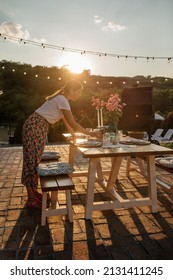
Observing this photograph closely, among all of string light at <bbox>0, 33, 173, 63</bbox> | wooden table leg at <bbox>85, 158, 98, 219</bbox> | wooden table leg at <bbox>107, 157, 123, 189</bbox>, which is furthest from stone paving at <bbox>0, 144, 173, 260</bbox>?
string light at <bbox>0, 33, 173, 63</bbox>

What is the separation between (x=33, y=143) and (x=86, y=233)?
1.21 m

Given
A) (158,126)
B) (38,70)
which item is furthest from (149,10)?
(38,70)

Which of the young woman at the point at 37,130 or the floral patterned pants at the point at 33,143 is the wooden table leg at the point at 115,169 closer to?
the young woman at the point at 37,130

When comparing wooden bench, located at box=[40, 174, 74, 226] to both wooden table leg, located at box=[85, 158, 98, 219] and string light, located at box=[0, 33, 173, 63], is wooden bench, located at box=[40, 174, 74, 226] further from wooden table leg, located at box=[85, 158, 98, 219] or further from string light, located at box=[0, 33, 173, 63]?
string light, located at box=[0, 33, 173, 63]

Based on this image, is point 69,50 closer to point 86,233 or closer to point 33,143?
point 33,143

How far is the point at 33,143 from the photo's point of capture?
3088mm

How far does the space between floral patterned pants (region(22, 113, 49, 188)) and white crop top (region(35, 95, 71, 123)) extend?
0.07 m

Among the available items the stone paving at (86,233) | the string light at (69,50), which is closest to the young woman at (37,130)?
the stone paving at (86,233)

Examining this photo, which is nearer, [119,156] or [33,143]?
[119,156]

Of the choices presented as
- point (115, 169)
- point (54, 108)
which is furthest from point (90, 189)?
point (54, 108)

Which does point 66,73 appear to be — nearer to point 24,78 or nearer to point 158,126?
point 24,78

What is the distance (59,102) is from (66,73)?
17329 millimetres

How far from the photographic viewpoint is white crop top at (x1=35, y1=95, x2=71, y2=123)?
289cm

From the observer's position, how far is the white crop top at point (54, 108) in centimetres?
289
